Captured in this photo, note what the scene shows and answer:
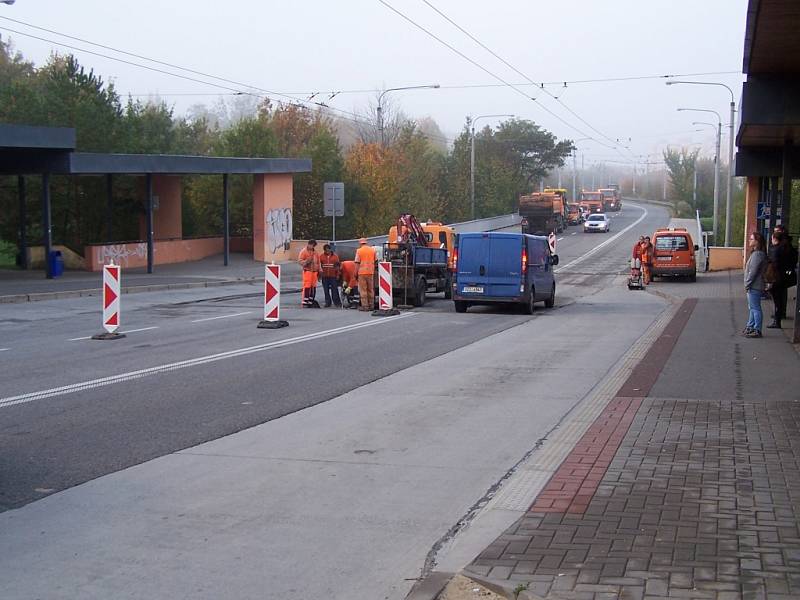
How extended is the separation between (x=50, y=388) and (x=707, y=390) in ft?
26.0

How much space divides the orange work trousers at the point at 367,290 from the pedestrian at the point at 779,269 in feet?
30.1

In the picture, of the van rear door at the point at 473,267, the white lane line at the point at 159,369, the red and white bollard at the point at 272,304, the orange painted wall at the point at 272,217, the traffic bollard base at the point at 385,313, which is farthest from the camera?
the orange painted wall at the point at 272,217

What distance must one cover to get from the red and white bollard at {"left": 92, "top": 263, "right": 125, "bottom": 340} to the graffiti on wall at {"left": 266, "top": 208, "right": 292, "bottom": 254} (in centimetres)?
2743

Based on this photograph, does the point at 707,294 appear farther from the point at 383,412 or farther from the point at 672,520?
the point at 672,520

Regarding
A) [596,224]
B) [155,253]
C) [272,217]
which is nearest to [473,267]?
[155,253]

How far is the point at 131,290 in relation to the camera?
Answer: 96.9 ft

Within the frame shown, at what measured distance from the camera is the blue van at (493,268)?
75.8 feet

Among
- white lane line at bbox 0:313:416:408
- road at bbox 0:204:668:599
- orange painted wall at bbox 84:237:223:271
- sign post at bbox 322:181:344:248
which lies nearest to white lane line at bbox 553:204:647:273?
sign post at bbox 322:181:344:248

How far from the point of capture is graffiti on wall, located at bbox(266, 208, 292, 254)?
44.6 metres

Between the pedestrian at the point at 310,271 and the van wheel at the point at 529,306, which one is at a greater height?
the pedestrian at the point at 310,271

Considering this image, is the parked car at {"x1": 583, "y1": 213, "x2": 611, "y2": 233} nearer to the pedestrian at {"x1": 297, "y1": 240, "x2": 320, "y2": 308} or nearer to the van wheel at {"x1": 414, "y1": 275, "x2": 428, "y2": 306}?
the van wheel at {"x1": 414, "y1": 275, "x2": 428, "y2": 306}

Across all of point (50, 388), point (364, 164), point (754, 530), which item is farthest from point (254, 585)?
point (364, 164)

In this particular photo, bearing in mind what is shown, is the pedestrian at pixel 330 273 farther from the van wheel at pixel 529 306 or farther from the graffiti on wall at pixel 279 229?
the graffiti on wall at pixel 279 229

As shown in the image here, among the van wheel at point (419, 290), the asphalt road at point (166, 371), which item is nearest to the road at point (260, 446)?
the asphalt road at point (166, 371)
